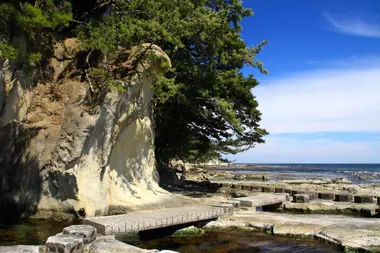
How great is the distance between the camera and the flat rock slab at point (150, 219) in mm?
13492

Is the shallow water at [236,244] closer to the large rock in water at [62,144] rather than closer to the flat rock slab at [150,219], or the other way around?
the flat rock slab at [150,219]

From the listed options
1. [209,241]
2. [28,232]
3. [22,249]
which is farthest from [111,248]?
[28,232]

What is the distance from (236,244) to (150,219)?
3.36m

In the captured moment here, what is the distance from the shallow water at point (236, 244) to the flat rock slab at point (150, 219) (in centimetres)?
73

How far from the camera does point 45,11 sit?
15.8 metres

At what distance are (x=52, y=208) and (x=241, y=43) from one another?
1678 centimetres

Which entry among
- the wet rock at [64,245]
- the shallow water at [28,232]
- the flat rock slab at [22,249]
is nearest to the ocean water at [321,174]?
the shallow water at [28,232]

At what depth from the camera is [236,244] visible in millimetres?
14367

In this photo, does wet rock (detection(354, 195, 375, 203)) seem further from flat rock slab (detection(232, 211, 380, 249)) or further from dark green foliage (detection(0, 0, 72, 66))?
dark green foliage (detection(0, 0, 72, 66))

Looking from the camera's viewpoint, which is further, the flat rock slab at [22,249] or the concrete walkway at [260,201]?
the concrete walkway at [260,201]

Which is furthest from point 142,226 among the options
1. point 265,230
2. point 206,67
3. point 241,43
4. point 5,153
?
point 241,43

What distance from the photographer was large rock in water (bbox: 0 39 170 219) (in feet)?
56.4

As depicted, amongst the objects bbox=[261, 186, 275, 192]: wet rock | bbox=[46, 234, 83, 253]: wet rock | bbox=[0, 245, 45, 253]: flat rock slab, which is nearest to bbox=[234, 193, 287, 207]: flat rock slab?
bbox=[261, 186, 275, 192]: wet rock

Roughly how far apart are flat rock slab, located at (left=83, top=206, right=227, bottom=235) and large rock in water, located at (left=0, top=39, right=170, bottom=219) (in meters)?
2.78
